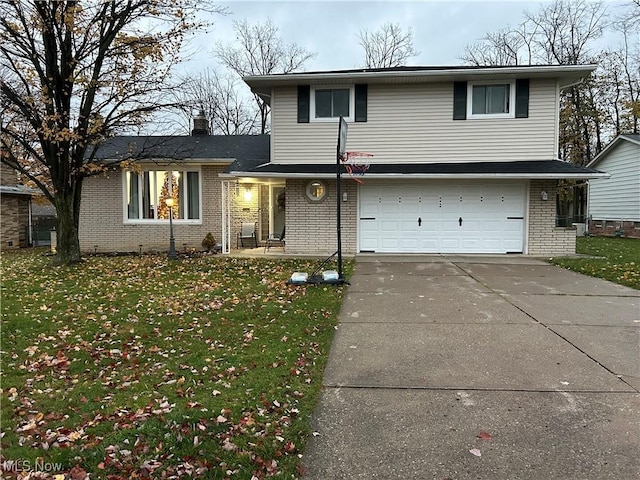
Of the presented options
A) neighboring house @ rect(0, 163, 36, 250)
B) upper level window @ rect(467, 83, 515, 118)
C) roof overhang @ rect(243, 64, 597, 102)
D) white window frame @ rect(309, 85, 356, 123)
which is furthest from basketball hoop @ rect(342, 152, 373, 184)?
neighboring house @ rect(0, 163, 36, 250)

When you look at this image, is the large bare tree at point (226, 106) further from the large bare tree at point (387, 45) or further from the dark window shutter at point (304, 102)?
the dark window shutter at point (304, 102)

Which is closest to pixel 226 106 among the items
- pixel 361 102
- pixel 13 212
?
pixel 13 212

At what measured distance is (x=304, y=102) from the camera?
12.3m

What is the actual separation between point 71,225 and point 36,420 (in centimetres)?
947

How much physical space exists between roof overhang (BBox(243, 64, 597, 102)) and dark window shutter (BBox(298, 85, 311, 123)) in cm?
18

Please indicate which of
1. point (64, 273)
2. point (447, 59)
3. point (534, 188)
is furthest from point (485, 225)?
point (447, 59)

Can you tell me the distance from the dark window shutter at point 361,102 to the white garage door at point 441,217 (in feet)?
6.18

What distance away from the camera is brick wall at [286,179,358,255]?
1221 centimetres

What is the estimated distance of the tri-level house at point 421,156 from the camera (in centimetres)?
1186

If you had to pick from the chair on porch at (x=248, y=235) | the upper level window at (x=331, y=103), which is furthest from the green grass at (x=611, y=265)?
the chair on porch at (x=248, y=235)

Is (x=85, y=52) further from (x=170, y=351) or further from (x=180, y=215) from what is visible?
(x=170, y=351)

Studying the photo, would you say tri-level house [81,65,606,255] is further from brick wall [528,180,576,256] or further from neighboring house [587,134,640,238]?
neighboring house [587,134,640,238]

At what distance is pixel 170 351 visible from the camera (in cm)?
449

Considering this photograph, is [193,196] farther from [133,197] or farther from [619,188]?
[619,188]
